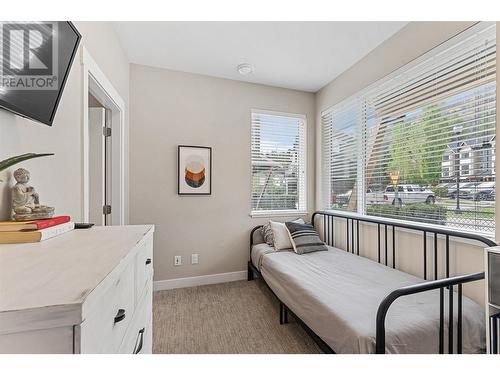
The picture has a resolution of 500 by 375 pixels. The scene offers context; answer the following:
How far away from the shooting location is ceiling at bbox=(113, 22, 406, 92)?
2.04 meters

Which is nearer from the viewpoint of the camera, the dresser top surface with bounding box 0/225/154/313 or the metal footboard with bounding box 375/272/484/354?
the dresser top surface with bounding box 0/225/154/313

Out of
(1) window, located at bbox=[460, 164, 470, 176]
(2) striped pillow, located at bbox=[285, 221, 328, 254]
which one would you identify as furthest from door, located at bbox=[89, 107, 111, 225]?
(1) window, located at bbox=[460, 164, 470, 176]

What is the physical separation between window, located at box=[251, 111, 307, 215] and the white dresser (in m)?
2.44

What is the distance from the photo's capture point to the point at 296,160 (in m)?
3.37

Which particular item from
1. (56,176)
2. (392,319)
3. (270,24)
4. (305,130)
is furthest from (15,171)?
(305,130)

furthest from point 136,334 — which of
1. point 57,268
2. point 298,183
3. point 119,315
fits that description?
point 298,183

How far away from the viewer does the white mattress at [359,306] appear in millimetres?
1150

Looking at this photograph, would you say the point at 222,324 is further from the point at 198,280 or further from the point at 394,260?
the point at 394,260

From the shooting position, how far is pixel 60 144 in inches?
45.2

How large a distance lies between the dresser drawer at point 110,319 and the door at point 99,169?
6.01 ft

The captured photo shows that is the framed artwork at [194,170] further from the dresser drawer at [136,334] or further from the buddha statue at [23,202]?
the buddha statue at [23,202]

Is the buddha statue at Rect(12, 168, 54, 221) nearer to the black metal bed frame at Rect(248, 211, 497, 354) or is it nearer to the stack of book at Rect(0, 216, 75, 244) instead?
the stack of book at Rect(0, 216, 75, 244)

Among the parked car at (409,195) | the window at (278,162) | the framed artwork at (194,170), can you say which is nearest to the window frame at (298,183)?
the window at (278,162)

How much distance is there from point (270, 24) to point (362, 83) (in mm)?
1222
